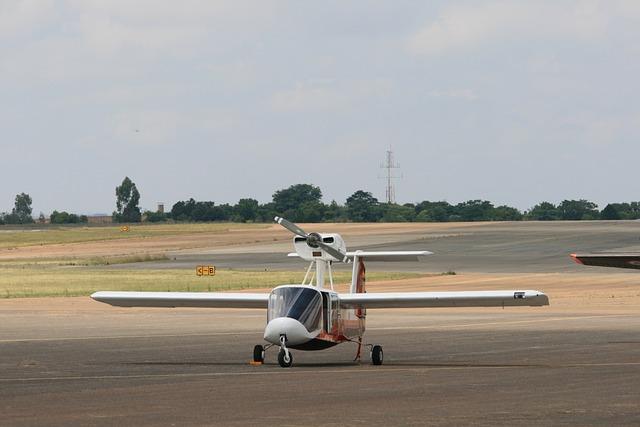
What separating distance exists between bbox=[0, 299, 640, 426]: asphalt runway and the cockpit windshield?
117 centimetres

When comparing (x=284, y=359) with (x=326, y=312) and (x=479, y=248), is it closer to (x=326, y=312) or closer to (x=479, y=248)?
(x=326, y=312)

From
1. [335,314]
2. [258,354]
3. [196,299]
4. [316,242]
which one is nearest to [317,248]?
[316,242]

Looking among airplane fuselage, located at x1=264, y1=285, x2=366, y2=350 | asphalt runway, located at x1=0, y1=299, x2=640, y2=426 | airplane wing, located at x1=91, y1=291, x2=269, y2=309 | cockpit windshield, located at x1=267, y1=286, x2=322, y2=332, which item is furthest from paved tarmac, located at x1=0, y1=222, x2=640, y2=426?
airplane wing, located at x1=91, y1=291, x2=269, y2=309

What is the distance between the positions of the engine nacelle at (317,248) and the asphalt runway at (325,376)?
2.61 m

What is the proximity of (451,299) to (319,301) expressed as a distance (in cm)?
334

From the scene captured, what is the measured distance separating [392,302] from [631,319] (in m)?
23.3

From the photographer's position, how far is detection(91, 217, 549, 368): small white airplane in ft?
102

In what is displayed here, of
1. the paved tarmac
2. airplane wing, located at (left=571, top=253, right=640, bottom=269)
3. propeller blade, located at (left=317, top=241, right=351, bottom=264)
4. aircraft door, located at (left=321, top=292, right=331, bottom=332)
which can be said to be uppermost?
propeller blade, located at (left=317, top=241, right=351, bottom=264)

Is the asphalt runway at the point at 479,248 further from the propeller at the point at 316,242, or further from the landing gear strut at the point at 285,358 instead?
the landing gear strut at the point at 285,358

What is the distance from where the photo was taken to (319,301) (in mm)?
31859

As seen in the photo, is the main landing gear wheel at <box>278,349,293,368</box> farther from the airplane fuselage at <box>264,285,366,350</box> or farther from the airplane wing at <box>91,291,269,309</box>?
the airplane wing at <box>91,291,269,309</box>

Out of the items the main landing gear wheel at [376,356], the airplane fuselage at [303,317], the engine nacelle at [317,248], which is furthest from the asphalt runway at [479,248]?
the airplane fuselage at [303,317]

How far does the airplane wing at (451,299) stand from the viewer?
32.6m

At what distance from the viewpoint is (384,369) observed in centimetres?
3209
